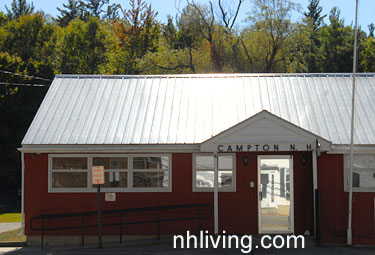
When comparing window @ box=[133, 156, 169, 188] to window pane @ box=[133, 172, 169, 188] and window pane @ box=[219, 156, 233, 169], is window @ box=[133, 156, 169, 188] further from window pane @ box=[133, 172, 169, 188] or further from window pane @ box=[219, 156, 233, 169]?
window pane @ box=[219, 156, 233, 169]

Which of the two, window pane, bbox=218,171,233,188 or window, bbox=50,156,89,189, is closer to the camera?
window pane, bbox=218,171,233,188

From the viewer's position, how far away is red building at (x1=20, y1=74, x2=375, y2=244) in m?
15.4

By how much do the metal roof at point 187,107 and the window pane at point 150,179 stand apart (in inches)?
42.7

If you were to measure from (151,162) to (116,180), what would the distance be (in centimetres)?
120

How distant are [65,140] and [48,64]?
24630mm

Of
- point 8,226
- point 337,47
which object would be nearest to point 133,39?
point 337,47

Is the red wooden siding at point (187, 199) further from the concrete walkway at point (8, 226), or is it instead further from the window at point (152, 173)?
the concrete walkway at point (8, 226)

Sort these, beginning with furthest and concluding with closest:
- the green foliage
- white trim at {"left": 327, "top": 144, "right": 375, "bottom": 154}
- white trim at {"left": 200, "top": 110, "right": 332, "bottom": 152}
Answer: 1. the green foliage
2. white trim at {"left": 327, "top": 144, "right": 375, "bottom": 154}
3. white trim at {"left": 200, "top": 110, "right": 332, "bottom": 152}

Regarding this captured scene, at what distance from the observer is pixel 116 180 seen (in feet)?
54.3

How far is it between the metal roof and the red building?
57mm

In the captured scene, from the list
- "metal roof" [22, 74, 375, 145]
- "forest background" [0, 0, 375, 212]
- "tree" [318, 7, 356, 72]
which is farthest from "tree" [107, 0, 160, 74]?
"metal roof" [22, 74, 375, 145]

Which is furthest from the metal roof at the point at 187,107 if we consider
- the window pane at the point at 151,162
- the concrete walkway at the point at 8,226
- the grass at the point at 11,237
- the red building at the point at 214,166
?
the concrete walkway at the point at 8,226

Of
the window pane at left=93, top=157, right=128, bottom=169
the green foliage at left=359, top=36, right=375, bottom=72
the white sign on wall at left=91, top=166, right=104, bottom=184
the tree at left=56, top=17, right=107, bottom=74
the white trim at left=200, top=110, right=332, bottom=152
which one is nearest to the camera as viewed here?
the white sign on wall at left=91, top=166, right=104, bottom=184

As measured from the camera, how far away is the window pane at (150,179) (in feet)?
53.8
